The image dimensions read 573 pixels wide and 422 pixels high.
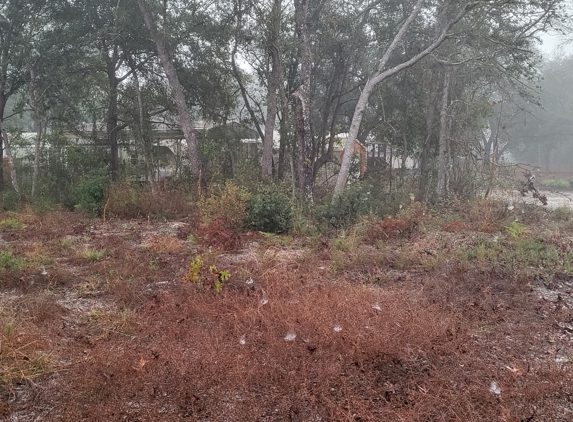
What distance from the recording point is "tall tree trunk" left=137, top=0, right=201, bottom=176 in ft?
38.2

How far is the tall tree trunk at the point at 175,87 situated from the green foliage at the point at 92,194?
2.48 meters

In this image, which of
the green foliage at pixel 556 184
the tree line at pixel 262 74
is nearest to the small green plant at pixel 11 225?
the tree line at pixel 262 74

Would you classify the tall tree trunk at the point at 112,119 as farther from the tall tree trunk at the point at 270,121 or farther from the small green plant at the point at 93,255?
the small green plant at the point at 93,255

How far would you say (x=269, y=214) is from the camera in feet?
27.6

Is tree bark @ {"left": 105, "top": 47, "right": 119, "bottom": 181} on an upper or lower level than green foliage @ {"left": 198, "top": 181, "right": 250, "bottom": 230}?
upper

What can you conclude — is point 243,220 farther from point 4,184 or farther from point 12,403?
point 4,184

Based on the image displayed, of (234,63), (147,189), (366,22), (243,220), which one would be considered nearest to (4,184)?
(147,189)

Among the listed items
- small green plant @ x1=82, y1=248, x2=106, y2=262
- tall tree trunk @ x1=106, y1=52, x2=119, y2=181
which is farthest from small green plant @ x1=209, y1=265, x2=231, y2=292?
tall tree trunk @ x1=106, y1=52, x2=119, y2=181

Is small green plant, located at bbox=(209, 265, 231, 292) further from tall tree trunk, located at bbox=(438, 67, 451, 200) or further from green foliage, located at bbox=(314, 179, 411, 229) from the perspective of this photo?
tall tree trunk, located at bbox=(438, 67, 451, 200)

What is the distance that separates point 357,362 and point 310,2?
34.3 ft

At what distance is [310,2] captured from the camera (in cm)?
1195

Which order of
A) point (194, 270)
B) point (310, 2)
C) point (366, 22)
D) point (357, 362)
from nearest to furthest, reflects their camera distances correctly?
point (357, 362) → point (194, 270) → point (310, 2) → point (366, 22)

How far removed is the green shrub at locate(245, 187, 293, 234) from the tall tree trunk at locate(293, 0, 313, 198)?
218 cm

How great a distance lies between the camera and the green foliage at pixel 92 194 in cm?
1021
